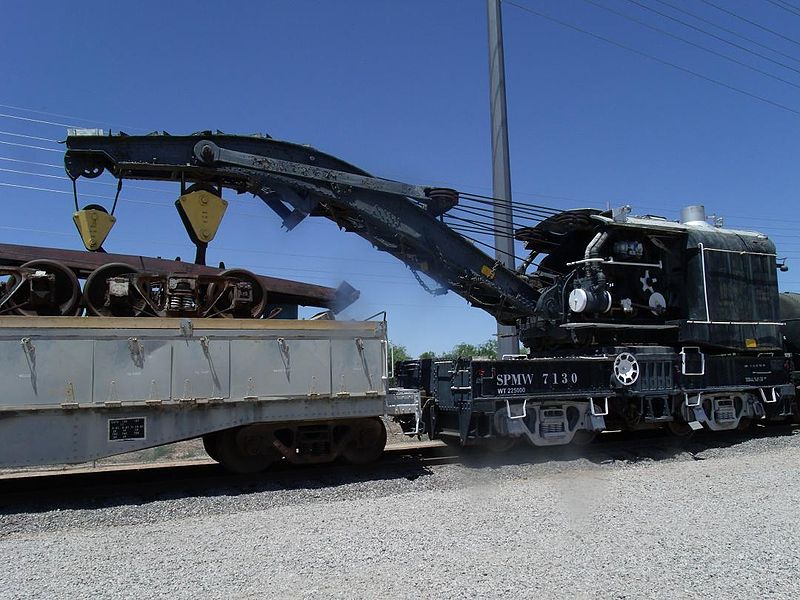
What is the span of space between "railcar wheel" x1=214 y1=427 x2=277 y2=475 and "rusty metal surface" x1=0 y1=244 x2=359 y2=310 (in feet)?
7.43

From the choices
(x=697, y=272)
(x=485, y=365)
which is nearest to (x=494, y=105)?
(x=697, y=272)

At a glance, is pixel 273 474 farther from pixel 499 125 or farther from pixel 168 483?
pixel 499 125

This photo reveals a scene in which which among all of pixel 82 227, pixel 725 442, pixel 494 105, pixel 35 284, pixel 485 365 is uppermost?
pixel 494 105

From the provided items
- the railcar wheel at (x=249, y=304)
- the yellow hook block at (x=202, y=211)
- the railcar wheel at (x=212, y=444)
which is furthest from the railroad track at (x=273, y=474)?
the yellow hook block at (x=202, y=211)

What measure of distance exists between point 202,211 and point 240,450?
3.47 meters

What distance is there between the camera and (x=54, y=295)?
8750 mm

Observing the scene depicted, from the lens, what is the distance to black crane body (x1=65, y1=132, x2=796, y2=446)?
10.2 m

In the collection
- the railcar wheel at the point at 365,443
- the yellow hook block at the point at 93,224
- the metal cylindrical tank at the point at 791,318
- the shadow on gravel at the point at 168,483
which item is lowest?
the shadow on gravel at the point at 168,483

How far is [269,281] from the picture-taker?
1022cm

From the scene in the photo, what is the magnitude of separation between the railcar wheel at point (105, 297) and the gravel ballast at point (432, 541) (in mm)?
2607

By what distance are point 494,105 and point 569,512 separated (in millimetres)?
12950

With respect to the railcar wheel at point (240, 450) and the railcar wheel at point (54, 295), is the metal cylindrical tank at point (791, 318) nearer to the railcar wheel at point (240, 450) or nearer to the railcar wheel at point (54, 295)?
the railcar wheel at point (240, 450)

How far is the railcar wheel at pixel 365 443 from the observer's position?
10.1 meters

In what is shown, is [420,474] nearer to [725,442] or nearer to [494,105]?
[725,442]
